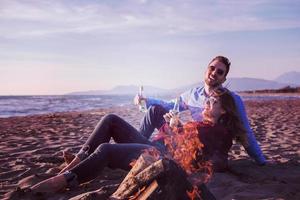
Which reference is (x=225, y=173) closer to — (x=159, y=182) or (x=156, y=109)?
(x=156, y=109)

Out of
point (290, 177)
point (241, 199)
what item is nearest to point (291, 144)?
point (290, 177)

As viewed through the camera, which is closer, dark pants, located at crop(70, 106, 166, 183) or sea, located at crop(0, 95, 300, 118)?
dark pants, located at crop(70, 106, 166, 183)

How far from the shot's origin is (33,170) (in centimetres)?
A: 520

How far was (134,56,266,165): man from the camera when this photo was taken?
15.9 ft

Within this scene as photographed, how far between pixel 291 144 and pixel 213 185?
3.65 meters

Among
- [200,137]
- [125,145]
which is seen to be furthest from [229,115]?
[125,145]

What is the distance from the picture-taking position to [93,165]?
395 centimetres

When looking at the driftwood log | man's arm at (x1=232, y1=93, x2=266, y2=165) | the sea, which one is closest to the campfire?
the driftwood log

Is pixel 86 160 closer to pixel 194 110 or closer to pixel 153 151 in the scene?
pixel 153 151

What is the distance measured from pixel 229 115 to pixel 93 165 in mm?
1656

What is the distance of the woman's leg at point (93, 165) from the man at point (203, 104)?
1225 millimetres

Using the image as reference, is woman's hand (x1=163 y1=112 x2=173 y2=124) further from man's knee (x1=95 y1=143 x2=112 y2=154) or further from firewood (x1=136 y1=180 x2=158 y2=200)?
firewood (x1=136 y1=180 x2=158 y2=200)

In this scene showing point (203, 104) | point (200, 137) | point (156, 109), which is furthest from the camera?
point (156, 109)

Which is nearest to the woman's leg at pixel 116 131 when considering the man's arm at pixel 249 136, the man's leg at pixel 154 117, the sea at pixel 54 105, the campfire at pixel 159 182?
the man's leg at pixel 154 117
